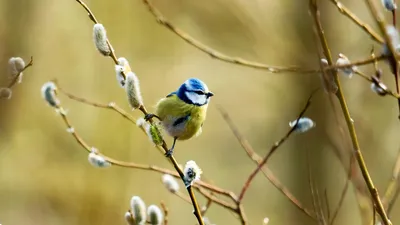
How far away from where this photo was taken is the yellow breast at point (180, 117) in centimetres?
53

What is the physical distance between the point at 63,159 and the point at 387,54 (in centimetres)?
235

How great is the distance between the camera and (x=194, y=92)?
0.54 meters

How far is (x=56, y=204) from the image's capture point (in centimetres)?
266

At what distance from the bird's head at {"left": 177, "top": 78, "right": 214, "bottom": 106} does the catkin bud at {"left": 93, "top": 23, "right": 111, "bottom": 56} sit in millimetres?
79

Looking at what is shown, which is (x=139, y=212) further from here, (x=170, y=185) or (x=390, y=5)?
(x=390, y=5)

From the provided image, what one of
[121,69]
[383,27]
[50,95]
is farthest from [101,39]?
[383,27]

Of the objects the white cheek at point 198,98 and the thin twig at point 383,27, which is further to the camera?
the white cheek at point 198,98

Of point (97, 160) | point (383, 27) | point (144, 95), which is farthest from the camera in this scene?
point (144, 95)

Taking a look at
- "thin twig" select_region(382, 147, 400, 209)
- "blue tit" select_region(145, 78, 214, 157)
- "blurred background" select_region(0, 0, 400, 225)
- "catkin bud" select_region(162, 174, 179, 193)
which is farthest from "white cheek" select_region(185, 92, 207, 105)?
"blurred background" select_region(0, 0, 400, 225)

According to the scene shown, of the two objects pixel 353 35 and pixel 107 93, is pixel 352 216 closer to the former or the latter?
pixel 353 35

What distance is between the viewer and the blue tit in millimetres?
532

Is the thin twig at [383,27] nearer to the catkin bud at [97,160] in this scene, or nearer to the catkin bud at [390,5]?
the catkin bud at [390,5]

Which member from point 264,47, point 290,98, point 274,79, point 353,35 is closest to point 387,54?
point 264,47

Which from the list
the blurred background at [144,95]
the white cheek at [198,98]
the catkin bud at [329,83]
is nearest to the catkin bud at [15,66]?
the white cheek at [198,98]
